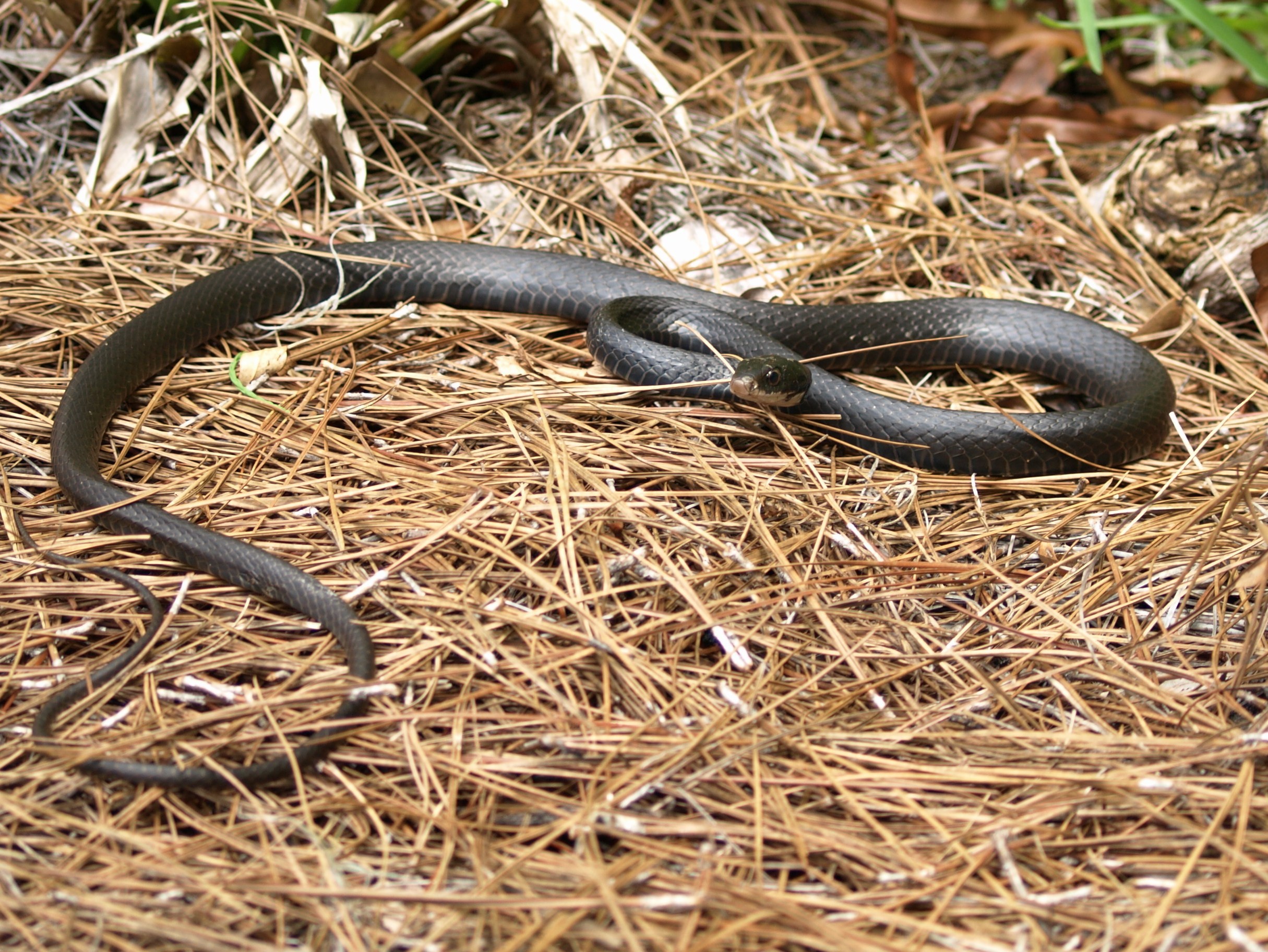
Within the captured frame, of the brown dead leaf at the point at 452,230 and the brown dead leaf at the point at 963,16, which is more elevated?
the brown dead leaf at the point at 963,16

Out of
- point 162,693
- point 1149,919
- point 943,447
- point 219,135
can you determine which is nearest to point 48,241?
point 219,135

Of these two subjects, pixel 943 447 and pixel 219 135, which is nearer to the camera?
pixel 943 447

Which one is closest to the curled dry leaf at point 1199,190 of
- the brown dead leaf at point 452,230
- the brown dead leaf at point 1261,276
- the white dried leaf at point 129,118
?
the brown dead leaf at point 1261,276

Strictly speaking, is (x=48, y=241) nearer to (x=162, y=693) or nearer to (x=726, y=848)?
(x=162, y=693)

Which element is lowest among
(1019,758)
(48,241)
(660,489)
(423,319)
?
(1019,758)

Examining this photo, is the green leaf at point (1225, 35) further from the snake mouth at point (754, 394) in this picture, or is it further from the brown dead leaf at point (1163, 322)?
the snake mouth at point (754, 394)
